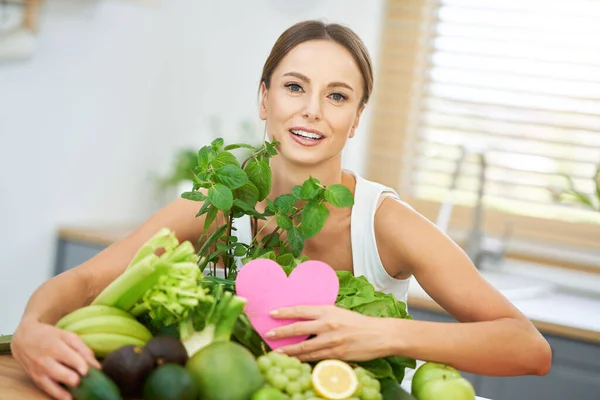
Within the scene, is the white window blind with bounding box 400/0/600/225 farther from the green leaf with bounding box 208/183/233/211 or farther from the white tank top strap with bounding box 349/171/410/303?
the green leaf with bounding box 208/183/233/211

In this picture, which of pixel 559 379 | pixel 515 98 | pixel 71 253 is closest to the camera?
pixel 559 379

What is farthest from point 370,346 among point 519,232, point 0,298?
point 519,232

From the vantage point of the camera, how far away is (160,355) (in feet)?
3.67

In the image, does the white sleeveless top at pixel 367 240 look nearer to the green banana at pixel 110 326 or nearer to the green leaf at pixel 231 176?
the green leaf at pixel 231 176

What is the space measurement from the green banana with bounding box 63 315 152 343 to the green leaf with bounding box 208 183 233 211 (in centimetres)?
21

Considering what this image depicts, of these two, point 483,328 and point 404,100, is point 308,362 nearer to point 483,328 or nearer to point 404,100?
point 483,328

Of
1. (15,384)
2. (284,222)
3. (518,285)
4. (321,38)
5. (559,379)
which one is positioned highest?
(321,38)

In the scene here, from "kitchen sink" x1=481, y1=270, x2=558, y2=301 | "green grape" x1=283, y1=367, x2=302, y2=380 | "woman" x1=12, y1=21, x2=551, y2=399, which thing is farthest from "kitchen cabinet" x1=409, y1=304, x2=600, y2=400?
Result: "green grape" x1=283, y1=367, x2=302, y2=380

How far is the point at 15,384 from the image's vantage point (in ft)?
4.02

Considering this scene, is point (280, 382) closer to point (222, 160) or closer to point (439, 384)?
point (439, 384)

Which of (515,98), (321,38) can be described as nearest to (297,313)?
(321,38)

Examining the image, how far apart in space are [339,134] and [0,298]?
1.38 m

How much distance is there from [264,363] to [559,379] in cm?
152

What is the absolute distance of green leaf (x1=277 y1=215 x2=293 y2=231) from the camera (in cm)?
137
